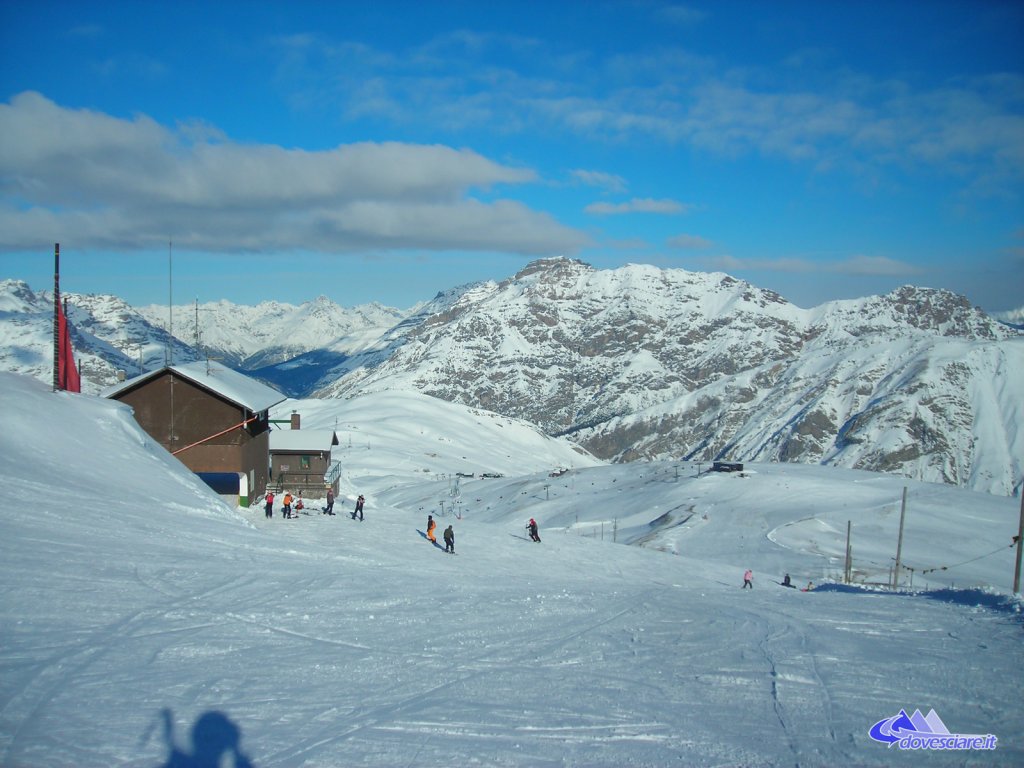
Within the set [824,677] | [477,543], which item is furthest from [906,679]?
[477,543]

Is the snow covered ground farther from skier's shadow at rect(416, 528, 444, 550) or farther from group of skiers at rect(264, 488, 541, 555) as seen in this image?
group of skiers at rect(264, 488, 541, 555)

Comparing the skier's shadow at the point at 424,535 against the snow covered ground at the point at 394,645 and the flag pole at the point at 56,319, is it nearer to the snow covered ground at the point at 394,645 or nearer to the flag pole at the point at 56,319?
the snow covered ground at the point at 394,645

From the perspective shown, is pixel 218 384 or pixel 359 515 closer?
pixel 359 515

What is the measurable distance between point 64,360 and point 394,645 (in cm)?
2285

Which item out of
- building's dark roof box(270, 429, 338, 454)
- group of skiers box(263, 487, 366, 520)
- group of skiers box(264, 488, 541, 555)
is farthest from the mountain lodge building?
building's dark roof box(270, 429, 338, 454)

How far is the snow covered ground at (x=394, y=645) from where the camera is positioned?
33.3ft

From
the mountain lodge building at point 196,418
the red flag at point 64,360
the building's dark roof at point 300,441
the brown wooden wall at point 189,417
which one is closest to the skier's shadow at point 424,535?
the mountain lodge building at point 196,418

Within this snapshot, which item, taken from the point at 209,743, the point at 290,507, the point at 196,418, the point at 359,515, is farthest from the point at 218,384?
the point at 209,743

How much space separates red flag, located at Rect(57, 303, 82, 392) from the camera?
94.8 feet

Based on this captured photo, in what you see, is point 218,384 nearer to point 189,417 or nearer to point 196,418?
point 196,418

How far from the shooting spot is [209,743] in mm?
9680

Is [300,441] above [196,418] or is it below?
below

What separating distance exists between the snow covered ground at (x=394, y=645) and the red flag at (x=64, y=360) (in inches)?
50.5

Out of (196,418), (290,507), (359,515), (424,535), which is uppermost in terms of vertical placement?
(196,418)
